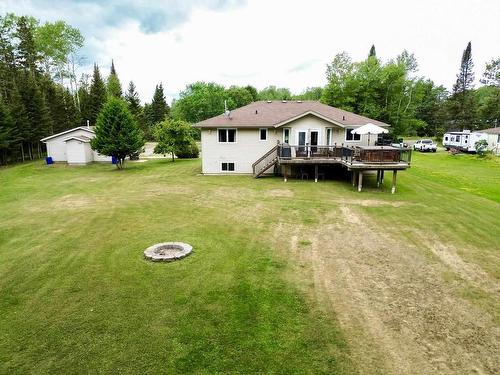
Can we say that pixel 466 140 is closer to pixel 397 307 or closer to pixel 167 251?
pixel 397 307

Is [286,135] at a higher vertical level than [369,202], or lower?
higher

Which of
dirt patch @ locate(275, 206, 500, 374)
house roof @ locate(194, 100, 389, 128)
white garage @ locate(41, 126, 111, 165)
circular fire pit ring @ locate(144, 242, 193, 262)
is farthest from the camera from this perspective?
white garage @ locate(41, 126, 111, 165)

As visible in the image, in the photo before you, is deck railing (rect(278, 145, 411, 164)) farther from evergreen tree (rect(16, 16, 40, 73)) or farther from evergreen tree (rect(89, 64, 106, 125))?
evergreen tree (rect(16, 16, 40, 73))

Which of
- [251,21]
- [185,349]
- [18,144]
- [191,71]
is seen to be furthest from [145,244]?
[191,71]

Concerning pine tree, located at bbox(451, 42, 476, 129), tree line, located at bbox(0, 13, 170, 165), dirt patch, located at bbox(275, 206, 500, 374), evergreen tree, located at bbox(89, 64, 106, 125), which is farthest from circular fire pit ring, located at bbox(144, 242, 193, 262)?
pine tree, located at bbox(451, 42, 476, 129)

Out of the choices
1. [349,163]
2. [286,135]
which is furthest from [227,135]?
[349,163]

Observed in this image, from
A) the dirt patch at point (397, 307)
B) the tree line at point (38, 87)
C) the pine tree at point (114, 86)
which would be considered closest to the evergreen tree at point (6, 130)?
the tree line at point (38, 87)
